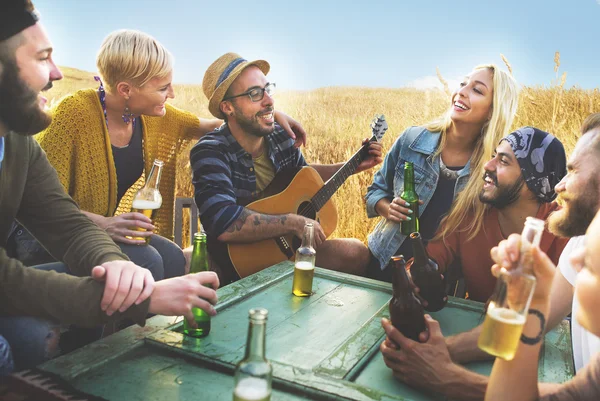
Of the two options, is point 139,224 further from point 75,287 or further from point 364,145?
point 364,145

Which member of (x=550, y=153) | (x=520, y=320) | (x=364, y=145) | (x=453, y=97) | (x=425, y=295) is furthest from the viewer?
(x=364, y=145)

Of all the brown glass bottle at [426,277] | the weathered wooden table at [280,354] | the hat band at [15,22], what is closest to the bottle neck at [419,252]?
the brown glass bottle at [426,277]

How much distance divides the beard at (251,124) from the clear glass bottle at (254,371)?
2.44m

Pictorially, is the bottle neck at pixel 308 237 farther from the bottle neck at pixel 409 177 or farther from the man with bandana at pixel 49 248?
the bottle neck at pixel 409 177

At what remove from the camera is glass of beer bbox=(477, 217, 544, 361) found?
1.19 meters

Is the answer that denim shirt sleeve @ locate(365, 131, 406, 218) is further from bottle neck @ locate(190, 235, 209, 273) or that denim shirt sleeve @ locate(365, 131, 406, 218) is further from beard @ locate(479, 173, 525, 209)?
bottle neck @ locate(190, 235, 209, 273)

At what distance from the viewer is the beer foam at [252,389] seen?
49.0 inches

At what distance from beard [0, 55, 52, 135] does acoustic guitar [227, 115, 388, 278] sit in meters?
1.60

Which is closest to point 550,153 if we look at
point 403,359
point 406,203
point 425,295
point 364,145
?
point 406,203

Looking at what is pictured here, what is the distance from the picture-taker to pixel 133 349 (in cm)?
167

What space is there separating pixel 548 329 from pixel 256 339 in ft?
4.21

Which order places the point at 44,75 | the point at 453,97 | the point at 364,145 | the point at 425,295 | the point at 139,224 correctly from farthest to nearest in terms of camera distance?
the point at 364,145
the point at 453,97
the point at 139,224
the point at 425,295
the point at 44,75

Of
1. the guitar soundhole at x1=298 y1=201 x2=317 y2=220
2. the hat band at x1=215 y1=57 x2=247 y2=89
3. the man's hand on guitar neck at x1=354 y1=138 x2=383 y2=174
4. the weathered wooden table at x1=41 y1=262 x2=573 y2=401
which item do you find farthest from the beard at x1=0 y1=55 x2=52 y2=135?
the man's hand on guitar neck at x1=354 y1=138 x2=383 y2=174

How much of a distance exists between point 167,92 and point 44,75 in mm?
1263
